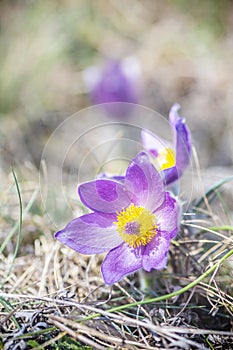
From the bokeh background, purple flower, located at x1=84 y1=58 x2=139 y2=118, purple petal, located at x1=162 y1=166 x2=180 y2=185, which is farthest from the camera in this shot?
the bokeh background

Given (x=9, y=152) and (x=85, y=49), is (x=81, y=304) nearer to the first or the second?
(x=9, y=152)

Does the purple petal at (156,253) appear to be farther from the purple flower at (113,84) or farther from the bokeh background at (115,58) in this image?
the bokeh background at (115,58)

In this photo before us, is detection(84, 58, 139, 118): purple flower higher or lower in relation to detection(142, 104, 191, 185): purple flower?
lower

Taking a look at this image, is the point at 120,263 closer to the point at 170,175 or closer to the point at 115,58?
the point at 170,175

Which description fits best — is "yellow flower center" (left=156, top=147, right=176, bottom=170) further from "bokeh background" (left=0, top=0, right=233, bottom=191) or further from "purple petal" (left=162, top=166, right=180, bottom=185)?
"bokeh background" (left=0, top=0, right=233, bottom=191)

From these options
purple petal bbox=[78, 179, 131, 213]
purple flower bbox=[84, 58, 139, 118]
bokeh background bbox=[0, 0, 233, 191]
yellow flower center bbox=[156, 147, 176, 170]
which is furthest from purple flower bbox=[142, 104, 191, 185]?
bokeh background bbox=[0, 0, 233, 191]

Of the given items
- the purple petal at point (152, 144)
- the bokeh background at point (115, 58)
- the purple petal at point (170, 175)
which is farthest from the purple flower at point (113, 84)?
the purple petal at point (170, 175)

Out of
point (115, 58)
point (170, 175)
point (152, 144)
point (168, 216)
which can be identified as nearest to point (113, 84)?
point (115, 58)
